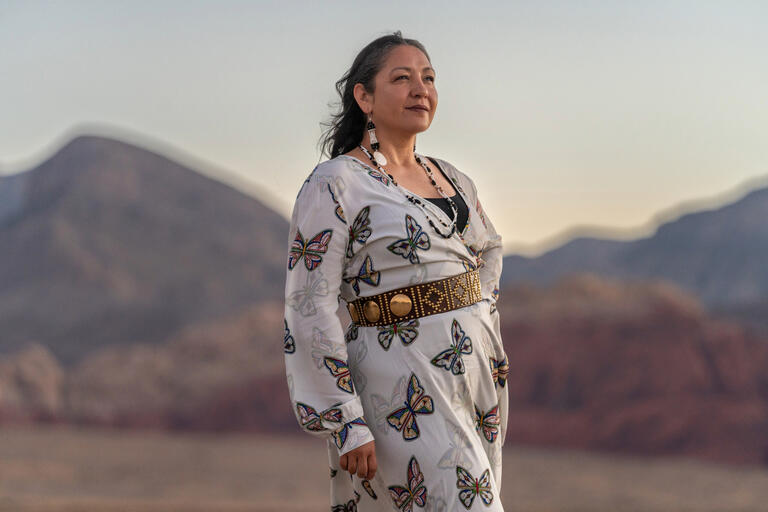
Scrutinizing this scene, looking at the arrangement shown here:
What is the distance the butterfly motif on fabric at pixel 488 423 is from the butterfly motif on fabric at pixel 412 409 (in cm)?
20

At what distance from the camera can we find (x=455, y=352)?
2461 millimetres

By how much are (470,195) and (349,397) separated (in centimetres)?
76

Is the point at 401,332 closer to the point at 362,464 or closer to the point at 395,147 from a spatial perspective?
the point at 362,464

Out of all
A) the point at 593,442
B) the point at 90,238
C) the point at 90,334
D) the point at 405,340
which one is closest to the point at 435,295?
the point at 405,340

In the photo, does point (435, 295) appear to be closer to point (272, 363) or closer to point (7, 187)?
point (272, 363)

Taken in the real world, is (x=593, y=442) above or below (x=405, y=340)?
below

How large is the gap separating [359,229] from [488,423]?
61 cm

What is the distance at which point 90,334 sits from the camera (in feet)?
72.2

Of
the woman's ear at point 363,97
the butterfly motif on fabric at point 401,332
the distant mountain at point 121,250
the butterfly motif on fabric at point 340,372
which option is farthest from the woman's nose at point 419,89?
the distant mountain at point 121,250

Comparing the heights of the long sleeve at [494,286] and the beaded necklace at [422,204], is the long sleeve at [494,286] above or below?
below

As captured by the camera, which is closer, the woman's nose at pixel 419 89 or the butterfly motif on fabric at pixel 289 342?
the butterfly motif on fabric at pixel 289 342

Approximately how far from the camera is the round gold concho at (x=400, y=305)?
2.45 meters

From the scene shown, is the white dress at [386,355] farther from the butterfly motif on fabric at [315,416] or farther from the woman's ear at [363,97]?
the woman's ear at [363,97]

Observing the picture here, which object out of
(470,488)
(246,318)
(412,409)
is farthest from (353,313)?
A: (246,318)
